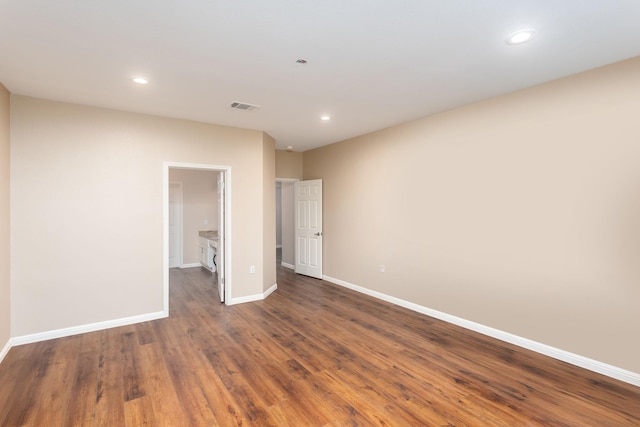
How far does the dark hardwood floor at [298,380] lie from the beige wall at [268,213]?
1338 mm

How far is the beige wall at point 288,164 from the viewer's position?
6.63m

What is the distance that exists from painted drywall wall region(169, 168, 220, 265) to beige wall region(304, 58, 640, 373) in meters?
4.66

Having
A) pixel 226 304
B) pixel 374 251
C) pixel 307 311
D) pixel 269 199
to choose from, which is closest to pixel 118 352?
pixel 226 304

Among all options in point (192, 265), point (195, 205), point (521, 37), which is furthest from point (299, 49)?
point (192, 265)

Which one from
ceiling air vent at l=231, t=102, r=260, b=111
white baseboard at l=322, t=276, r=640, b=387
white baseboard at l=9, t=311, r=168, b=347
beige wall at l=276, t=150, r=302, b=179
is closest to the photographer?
white baseboard at l=322, t=276, r=640, b=387

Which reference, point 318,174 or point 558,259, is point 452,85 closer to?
point 558,259

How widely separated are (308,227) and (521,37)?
4.90 meters

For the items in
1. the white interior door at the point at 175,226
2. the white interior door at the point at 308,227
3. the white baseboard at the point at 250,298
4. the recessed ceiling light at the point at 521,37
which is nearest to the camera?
the recessed ceiling light at the point at 521,37

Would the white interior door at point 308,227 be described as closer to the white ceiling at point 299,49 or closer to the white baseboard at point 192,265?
the white baseboard at point 192,265

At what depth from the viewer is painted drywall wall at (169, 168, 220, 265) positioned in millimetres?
7426

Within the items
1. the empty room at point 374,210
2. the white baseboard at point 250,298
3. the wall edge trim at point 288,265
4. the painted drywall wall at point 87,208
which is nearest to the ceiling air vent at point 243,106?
the empty room at point 374,210

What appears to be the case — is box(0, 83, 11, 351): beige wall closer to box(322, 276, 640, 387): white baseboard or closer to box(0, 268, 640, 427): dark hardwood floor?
box(0, 268, 640, 427): dark hardwood floor

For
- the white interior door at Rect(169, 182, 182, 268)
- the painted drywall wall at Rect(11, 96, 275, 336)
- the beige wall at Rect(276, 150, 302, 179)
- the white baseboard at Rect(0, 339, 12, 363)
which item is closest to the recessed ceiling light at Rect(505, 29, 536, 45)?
the painted drywall wall at Rect(11, 96, 275, 336)

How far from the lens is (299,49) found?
2.44 metres
